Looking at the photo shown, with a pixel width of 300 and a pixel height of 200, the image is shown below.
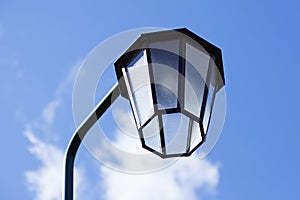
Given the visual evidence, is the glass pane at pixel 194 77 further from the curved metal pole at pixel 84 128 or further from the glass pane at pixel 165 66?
the curved metal pole at pixel 84 128

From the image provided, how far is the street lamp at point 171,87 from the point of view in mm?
2293

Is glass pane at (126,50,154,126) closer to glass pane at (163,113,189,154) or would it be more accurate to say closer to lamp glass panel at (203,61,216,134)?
glass pane at (163,113,189,154)

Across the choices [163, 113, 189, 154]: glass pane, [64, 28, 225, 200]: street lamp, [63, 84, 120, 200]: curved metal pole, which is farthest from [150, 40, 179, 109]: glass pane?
[63, 84, 120, 200]: curved metal pole

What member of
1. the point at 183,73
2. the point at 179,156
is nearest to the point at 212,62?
the point at 183,73

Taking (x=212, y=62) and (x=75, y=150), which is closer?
(x=212, y=62)

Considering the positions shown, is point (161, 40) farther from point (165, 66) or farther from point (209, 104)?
point (209, 104)

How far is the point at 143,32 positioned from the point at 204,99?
46 cm

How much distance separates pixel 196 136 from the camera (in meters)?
2.35

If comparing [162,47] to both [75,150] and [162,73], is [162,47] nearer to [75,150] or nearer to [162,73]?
[162,73]

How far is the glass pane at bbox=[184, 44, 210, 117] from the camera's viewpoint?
231 cm

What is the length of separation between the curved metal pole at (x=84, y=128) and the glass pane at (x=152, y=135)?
0.35m

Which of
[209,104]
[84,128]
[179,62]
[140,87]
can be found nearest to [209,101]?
[209,104]

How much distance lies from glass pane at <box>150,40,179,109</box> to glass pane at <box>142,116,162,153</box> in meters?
0.16

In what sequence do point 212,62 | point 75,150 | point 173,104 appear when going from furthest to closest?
point 75,150 → point 212,62 → point 173,104
